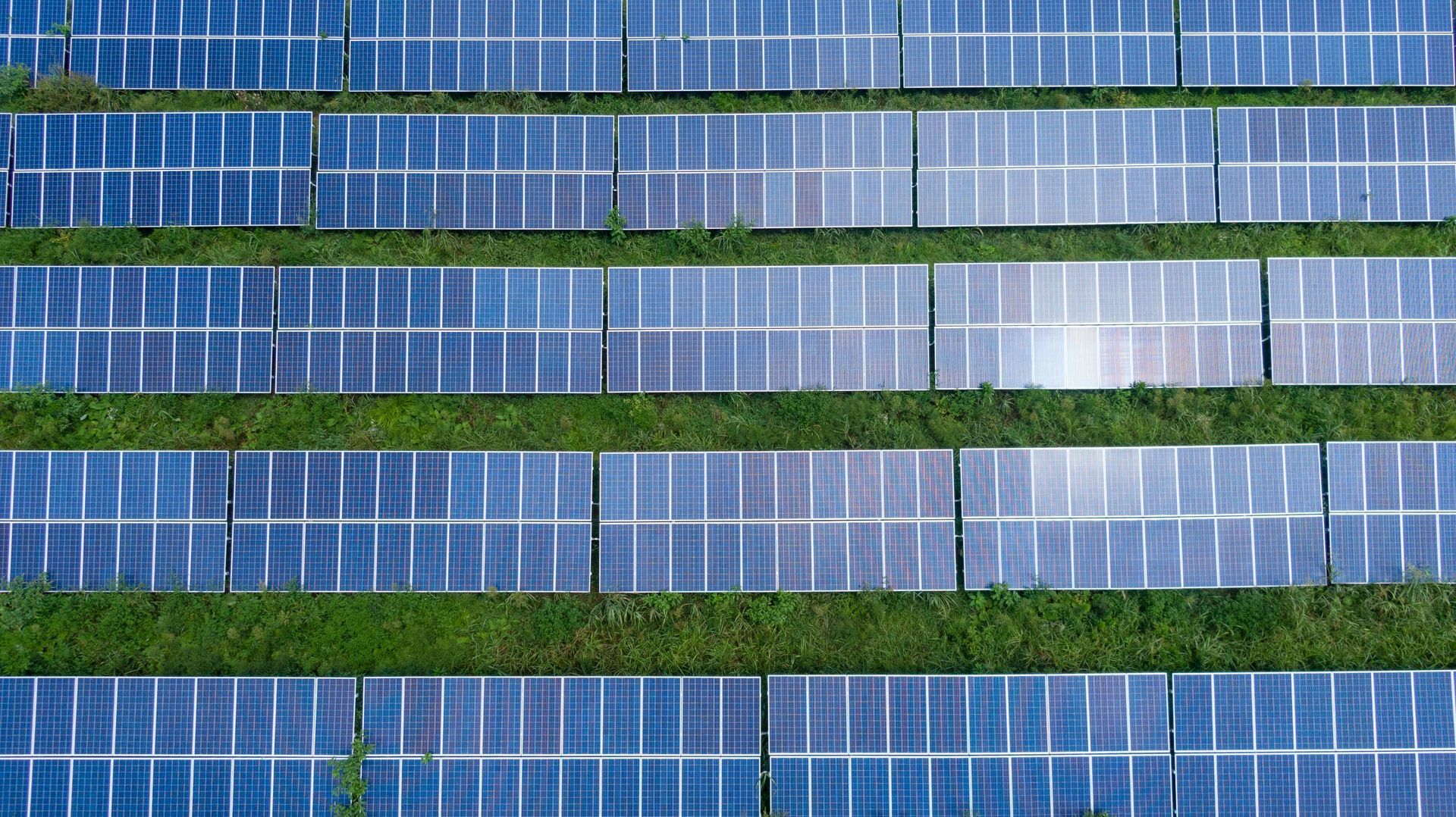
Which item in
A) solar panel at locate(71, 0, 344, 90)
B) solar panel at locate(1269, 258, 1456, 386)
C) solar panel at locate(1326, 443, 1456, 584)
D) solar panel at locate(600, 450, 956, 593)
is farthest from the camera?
solar panel at locate(71, 0, 344, 90)

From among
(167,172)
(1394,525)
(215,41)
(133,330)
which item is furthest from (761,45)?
(1394,525)

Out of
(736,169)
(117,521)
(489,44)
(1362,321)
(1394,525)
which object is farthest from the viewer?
(489,44)

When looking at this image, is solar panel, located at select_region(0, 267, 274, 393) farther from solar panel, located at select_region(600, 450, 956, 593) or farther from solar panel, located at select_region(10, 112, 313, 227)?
solar panel, located at select_region(600, 450, 956, 593)

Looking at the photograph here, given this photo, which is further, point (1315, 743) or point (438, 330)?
point (438, 330)

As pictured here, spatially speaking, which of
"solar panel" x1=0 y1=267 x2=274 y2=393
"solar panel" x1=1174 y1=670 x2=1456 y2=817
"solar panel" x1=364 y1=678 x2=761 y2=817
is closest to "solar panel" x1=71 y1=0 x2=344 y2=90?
"solar panel" x1=0 y1=267 x2=274 y2=393

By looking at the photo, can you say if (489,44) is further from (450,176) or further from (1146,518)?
(1146,518)

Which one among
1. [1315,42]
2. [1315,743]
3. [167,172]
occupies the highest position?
[1315,42]
